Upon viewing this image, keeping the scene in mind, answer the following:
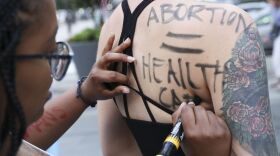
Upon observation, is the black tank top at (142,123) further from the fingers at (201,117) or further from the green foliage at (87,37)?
the green foliage at (87,37)

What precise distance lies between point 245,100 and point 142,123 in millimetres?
393

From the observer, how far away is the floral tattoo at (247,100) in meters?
1.67

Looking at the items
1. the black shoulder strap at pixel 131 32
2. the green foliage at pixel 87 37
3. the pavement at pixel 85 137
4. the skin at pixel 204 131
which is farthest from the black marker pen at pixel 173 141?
the green foliage at pixel 87 37

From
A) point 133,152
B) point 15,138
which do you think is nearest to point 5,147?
point 15,138

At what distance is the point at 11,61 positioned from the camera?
117 centimetres

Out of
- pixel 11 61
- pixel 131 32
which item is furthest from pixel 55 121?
pixel 11 61

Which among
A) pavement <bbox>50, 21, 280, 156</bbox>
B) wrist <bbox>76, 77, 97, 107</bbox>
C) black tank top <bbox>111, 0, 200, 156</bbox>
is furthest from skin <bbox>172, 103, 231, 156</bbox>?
pavement <bbox>50, 21, 280, 156</bbox>

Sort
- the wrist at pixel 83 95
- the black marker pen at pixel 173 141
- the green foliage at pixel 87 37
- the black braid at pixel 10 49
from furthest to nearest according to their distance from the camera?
the green foliage at pixel 87 37, the wrist at pixel 83 95, the black marker pen at pixel 173 141, the black braid at pixel 10 49

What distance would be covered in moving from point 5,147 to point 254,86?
757 mm

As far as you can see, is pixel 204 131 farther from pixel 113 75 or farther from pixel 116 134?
pixel 116 134

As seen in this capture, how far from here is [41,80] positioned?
1.27 meters

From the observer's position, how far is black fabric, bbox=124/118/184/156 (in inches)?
73.6

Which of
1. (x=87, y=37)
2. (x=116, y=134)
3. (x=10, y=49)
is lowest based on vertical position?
(x=87, y=37)

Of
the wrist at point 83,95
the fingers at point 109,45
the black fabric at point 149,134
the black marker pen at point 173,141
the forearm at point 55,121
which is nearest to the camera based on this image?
the black marker pen at point 173,141
